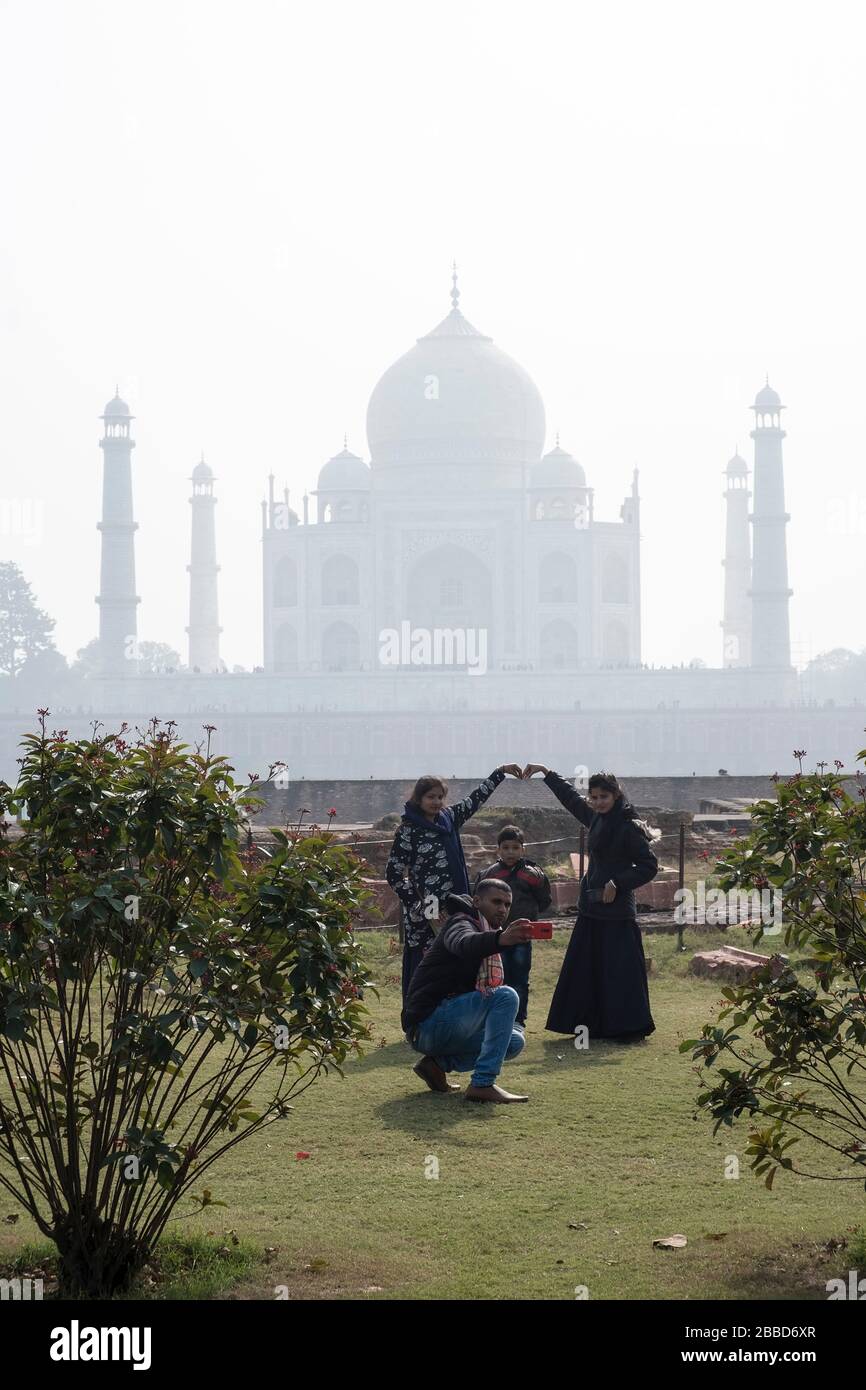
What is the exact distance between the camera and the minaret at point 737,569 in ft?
151

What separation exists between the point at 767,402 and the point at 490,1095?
37.2m

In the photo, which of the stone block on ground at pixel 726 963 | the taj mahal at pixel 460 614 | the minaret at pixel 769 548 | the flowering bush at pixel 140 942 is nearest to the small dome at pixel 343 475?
the taj mahal at pixel 460 614

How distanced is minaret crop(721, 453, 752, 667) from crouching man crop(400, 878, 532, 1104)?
137ft

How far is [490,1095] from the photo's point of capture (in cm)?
450

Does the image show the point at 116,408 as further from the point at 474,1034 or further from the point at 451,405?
the point at 474,1034

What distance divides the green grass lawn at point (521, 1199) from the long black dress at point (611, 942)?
267 millimetres

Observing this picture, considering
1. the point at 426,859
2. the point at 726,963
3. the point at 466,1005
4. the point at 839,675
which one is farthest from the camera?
the point at 839,675

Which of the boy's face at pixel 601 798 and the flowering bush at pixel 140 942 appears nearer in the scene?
the flowering bush at pixel 140 942

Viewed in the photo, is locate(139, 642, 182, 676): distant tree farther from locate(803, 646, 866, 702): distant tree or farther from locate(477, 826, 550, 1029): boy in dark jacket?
locate(477, 826, 550, 1029): boy in dark jacket

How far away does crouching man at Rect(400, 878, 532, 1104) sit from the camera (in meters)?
4.47

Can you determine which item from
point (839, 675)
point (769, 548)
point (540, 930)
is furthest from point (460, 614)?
point (540, 930)

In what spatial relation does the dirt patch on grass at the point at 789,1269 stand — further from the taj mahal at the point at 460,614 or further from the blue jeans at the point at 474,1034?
the taj mahal at the point at 460,614
